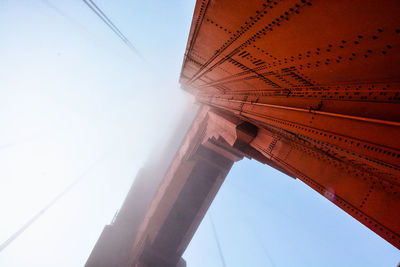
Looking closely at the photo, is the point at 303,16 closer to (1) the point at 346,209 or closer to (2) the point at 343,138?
(2) the point at 343,138

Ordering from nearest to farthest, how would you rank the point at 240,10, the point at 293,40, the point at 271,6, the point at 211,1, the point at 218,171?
the point at 271,6, the point at 293,40, the point at 240,10, the point at 211,1, the point at 218,171

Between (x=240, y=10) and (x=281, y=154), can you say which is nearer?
(x=240, y=10)

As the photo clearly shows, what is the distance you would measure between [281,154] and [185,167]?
7.96m

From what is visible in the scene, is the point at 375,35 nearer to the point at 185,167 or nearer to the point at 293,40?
the point at 293,40

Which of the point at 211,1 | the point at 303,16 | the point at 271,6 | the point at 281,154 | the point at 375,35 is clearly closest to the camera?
the point at 375,35

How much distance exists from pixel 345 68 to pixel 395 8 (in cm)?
83

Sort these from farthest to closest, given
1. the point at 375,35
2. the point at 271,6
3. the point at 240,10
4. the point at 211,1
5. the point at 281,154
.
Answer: the point at 281,154 < the point at 211,1 < the point at 240,10 < the point at 271,6 < the point at 375,35

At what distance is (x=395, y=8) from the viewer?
1.22m

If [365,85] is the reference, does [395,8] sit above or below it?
above

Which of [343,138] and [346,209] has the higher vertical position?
[343,138]

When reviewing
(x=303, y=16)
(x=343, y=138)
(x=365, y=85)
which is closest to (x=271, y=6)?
(x=303, y=16)

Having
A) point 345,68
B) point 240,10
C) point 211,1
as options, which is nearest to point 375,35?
point 345,68

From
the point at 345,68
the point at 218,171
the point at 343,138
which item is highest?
the point at 345,68

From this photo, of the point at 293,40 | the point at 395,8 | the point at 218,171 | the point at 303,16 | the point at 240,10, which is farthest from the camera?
the point at 218,171
